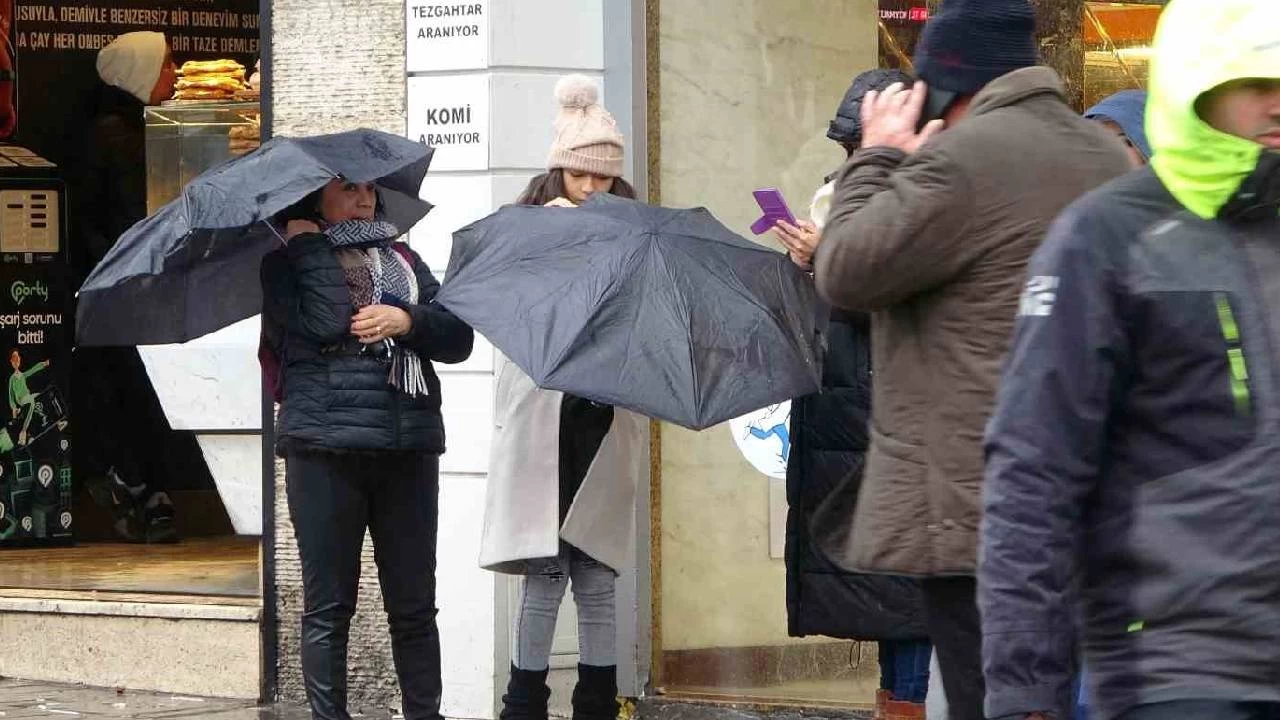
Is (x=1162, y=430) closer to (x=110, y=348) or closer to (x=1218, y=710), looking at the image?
(x=1218, y=710)

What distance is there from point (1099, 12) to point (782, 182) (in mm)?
1241

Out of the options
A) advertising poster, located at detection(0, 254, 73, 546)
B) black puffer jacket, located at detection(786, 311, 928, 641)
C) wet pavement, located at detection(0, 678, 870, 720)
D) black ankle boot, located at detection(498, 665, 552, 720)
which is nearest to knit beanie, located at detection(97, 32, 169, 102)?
advertising poster, located at detection(0, 254, 73, 546)

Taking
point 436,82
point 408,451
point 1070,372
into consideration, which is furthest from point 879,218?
point 436,82

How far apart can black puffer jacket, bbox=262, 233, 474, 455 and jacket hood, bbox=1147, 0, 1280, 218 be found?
346 centimetres

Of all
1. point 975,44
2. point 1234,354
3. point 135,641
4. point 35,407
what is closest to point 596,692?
point 135,641

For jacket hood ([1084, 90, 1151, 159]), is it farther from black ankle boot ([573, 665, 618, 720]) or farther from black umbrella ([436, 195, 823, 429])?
black ankle boot ([573, 665, 618, 720])

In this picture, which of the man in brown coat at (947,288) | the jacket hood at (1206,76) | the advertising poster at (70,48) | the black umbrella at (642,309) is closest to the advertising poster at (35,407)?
the advertising poster at (70,48)

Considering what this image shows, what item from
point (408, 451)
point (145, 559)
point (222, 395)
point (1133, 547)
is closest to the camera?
point (1133, 547)

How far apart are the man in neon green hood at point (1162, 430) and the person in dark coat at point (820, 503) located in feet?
9.75

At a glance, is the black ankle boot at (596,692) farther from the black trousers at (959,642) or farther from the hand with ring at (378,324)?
the black trousers at (959,642)

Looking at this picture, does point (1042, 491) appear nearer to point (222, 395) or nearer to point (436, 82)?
point (436, 82)

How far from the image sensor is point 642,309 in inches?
219

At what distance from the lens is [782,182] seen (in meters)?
7.61

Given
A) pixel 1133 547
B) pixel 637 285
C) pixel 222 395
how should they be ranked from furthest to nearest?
pixel 222 395, pixel 637 285, pixel 1133 547
